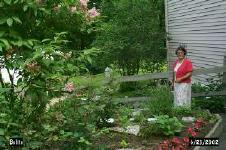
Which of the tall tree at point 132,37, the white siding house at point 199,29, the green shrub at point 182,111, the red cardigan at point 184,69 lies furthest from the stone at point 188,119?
the tall tree at point 132,37

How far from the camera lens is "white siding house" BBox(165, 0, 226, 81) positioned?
663 inches

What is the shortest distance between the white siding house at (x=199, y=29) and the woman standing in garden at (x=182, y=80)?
515 cm

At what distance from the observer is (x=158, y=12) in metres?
23.5

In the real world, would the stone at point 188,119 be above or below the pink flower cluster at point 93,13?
below

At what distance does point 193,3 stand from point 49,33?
13113mm

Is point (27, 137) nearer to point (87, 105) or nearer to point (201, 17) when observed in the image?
point (87, 105)

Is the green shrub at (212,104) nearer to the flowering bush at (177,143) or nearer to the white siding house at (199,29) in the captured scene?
the white siding house at (199,29)

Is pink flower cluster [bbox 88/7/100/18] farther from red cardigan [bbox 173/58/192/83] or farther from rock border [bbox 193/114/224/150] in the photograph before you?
red cardigan [bbox 173/58/192/83]

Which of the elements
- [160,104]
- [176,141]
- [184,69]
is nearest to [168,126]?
[176,141]

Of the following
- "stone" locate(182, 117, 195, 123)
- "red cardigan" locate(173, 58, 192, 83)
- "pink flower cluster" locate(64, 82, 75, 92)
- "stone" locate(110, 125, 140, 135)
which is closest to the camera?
"pink flower cluster" locate(64, 82, 75, 92)
